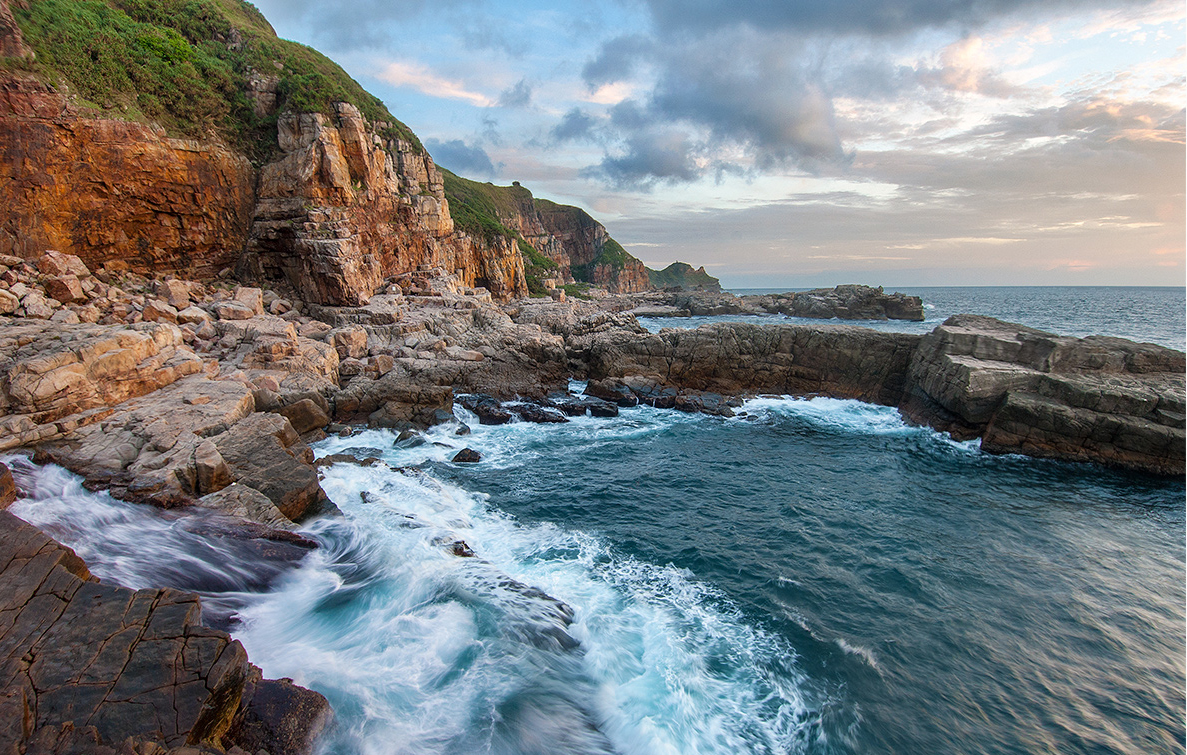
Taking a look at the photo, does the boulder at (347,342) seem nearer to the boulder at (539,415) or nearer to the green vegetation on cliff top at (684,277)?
the boulder at (539,415)

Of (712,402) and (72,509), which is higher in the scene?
(72,509)

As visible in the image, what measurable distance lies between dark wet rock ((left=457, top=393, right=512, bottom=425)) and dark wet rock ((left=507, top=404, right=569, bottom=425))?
65cm

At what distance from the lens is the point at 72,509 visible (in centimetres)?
924

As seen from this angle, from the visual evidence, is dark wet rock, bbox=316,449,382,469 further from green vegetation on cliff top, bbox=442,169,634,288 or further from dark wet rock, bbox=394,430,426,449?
green vegetation on cliff top, bbox=442,169,634,288

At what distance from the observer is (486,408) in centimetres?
2234

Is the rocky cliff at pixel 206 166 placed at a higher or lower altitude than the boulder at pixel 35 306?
higher

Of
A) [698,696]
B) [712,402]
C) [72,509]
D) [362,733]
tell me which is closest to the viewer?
[362,733]

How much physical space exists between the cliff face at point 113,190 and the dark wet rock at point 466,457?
2045 cm

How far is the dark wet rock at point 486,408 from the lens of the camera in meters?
21.9

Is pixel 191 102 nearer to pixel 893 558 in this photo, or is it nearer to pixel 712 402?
pixel 712 402

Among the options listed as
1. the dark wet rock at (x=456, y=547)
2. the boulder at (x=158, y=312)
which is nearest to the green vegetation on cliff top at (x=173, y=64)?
the boulder at (x=158, y=312)

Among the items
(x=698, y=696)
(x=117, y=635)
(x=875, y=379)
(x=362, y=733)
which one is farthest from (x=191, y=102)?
(x=875, y=379)

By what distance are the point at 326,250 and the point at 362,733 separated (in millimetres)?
28520

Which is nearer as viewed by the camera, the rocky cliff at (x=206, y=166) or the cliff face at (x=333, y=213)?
the rocky cliff at (x=206, y=166)
